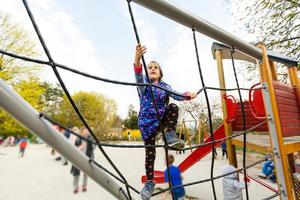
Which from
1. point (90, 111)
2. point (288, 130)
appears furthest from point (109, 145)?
point (288, 130)

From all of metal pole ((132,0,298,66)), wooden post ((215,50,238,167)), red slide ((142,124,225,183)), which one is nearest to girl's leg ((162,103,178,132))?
metal pole ((132,0,298,66))

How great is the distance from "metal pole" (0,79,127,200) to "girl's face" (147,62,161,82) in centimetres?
102

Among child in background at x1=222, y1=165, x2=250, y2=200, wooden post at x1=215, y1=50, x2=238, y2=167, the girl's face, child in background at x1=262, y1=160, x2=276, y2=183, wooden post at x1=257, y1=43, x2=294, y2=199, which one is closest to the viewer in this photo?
wooden post at x1=257, y1=43, x2=294, y2=199

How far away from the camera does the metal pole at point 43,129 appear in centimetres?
55

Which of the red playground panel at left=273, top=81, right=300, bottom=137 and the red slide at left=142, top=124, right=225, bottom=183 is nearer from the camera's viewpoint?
the red playground panel at left=273, top=81, right=300, bottom=137

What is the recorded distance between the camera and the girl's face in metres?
1.64

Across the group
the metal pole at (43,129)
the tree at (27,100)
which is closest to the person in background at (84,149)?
the metal pole at (43,129)

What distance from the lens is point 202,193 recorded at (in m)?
3.70

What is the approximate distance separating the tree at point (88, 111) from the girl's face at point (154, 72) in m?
0.68

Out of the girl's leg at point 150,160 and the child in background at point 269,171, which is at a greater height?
the girl's leg at point 150,160

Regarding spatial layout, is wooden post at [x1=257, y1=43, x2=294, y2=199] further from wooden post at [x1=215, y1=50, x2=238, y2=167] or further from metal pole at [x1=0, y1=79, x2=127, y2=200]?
wooden post at [x1=215, y1=50, x2=238, y2=167]

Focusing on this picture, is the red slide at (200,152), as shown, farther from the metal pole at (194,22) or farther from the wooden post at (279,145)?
the metal pole at (194,22)

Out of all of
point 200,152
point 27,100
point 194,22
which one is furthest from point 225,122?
point 27,100

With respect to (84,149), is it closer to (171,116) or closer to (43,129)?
(43,129)
